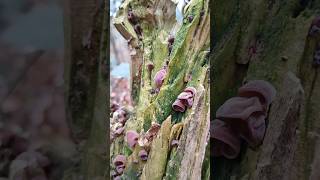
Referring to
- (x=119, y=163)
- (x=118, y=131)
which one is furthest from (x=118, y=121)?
(x=119, y=163)

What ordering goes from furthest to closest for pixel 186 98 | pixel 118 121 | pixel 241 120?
pixel 118 121
pixel 186 98
pixel 241 120

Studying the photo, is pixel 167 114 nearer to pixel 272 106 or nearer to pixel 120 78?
pixel 272 106

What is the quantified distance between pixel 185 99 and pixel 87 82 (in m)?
1.00

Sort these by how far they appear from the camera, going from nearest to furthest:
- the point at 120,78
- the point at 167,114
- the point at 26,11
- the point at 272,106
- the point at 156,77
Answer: the point at 26,11 → the point at 272,106 → the point at 167,114 → the point at 156,77 → the point at 120,78

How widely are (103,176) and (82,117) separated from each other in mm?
138

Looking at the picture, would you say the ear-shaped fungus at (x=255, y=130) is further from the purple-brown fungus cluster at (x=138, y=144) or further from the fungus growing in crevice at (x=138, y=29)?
the fungus growing in crevice at (x=138, y=29)

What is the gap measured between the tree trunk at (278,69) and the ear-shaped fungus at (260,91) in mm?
25

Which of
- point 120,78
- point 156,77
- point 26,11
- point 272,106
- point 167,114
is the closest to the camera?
point 26,11

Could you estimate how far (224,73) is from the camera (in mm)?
1968

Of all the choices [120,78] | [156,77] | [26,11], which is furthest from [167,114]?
[120,78]

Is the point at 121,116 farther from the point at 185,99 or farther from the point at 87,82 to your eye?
the point at 87,82

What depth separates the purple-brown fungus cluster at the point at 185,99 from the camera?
2.29 meters

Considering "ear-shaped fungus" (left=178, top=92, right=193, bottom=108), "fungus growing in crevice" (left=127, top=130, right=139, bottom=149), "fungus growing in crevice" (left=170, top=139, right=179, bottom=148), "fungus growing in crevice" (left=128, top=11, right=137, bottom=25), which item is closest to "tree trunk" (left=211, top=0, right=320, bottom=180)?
"ear-shaped fungus" (left=178, top=92, right=193, bottom=108)

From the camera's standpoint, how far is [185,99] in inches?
90.8
